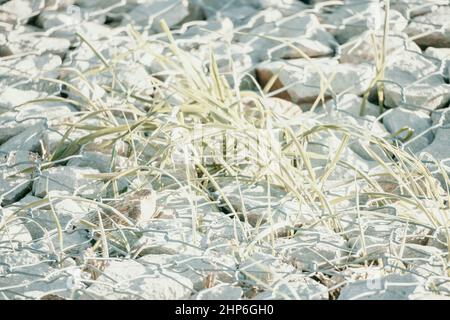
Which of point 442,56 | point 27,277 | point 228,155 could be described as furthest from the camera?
point 442,56

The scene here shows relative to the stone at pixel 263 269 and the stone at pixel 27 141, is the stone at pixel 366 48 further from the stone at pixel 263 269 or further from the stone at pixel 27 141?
the stone at pixel 263 269

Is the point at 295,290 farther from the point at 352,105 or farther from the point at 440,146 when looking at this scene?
the point at 352,105

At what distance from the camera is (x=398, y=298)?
5.23ft

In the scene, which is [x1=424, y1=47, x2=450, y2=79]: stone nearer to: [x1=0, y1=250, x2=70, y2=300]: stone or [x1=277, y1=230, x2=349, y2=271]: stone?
[x1=277, y1=230, x2=349, y2=271]: stone

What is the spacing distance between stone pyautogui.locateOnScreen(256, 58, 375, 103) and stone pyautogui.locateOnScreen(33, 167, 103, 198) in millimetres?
467

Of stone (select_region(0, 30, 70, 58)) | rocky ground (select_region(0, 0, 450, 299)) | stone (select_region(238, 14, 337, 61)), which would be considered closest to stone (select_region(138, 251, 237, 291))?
rocky ground (select_region(0, 0, 450, 299))

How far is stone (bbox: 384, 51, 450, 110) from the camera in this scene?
7.35ft

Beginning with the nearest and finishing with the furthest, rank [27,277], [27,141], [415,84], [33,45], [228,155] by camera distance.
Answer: [27,277], [228,155], [27,141], [415,84], [33,45]

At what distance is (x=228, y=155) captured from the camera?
1990 millimetres

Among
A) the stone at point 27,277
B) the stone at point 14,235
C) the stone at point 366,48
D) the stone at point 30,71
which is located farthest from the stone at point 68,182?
the stone at point 366,48

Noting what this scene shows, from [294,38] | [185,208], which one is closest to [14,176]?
[185,208]

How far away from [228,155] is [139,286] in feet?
1.35

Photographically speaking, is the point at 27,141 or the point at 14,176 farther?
the point at 27,141

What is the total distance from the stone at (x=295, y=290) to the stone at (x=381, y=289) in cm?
4
